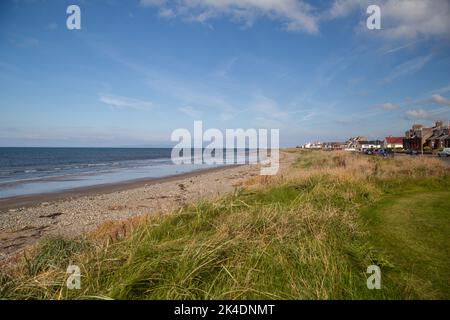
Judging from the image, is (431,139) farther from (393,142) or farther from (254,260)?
(254,260)

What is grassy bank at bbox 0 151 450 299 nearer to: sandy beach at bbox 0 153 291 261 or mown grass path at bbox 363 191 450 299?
mown grass path at bbox 363 191 450 299

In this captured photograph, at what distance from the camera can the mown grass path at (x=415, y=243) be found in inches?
141

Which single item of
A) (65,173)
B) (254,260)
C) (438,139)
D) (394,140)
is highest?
(394,140)

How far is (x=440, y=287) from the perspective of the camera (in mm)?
3527

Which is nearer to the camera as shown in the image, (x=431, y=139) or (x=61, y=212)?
(x=61, y=212)

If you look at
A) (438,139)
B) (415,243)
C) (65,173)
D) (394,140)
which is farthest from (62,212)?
(394,140)

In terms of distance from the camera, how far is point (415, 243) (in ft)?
16.5

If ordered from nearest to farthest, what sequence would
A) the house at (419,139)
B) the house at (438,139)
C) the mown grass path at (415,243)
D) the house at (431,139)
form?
the mown grass path at (415,243) → the house at (438,139) → the house at (431,139) → the house at (419,139)

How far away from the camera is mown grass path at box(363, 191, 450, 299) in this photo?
3.59 m

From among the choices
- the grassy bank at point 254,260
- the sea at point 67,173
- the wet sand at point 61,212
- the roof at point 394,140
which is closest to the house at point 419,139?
the roof at point 394,140

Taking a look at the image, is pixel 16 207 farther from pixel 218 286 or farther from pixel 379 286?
pixel 379 286

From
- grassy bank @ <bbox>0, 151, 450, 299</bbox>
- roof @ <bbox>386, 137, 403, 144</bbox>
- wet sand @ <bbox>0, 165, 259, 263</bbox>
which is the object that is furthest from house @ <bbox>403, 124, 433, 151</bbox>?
grassy bank @ <bbox>0, 151, 450, 299</bbox>

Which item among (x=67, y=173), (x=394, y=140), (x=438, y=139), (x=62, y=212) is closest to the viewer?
(x=62, y=212)

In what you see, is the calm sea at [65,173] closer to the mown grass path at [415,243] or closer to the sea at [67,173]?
the sea at [67,173]
